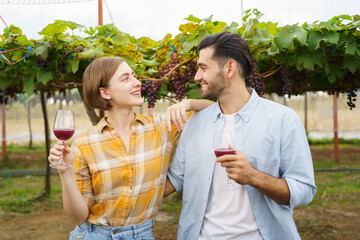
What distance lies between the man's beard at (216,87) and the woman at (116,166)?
14 cm

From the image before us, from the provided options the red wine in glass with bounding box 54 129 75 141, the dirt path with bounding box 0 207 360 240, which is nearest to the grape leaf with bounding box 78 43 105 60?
the red wine in glass with bounding box 54 129 75 141

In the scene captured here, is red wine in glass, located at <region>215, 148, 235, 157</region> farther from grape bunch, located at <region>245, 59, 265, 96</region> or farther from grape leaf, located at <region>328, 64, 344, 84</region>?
grape leaf, located at <region>328, 64, 344, 84</region>

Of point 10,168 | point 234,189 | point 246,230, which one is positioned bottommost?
point 10,168

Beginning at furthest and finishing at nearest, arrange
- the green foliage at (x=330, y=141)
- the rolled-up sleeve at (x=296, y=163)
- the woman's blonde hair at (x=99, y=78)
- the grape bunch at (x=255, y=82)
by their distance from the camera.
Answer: the green foliage at (x=330, y=141) < the grape bunch at (x=255, y=82) < the woman's blonde hair at (x=99, y=78) < the rolled-up sleeve at (x=296, y=163)

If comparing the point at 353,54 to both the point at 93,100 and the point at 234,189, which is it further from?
the point at 93,100

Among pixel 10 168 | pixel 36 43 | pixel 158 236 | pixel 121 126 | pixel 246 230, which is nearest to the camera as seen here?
pixel 246 230

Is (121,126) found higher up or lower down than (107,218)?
higher up

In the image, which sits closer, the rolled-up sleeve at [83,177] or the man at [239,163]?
the man at [239,163]

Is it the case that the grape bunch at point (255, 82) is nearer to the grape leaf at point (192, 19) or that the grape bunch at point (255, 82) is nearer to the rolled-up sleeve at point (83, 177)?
the grape leaf at point (192, 19)

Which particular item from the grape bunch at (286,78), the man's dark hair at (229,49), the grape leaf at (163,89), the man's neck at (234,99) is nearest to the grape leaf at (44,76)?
the grape leaf at (163,89)

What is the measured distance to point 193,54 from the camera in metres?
2.73

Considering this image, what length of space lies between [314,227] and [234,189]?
3.95 metres

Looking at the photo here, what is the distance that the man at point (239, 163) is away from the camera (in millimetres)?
1747

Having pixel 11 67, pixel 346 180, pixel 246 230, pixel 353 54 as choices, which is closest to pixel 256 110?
pixel 246 230
